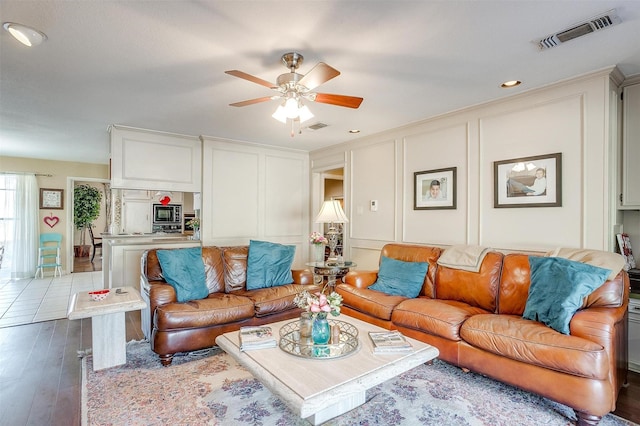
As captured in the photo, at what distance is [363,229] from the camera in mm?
4824

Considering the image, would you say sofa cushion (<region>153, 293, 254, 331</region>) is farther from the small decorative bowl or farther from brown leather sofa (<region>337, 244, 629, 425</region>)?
brown leather sofa (<region>337, 244, 629, 425</region>)

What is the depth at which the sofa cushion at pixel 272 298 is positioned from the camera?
321 cm

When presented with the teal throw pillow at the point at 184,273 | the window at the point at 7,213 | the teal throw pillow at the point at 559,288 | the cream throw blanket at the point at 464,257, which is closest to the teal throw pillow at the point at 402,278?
the cream throw blanket at the point at 464,257

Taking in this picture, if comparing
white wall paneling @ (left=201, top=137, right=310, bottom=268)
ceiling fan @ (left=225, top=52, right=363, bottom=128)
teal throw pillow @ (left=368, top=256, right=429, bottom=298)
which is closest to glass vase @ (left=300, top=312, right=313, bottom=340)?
teal throw pillow @ (left=368, top=256, right=429, bottom=298)

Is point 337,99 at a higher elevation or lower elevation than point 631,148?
higher

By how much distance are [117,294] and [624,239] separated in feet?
15.0

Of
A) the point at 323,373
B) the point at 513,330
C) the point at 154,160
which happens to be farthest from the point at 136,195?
the point at 513,330

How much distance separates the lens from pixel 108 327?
2.73 metres

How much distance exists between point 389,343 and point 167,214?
714 cm

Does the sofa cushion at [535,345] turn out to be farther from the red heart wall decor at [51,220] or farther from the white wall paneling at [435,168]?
the red heart wall decor at [51,220]

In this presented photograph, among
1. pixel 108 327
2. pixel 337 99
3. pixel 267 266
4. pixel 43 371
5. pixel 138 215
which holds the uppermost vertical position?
pixel 337 99

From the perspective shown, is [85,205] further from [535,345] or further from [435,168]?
[535,345]

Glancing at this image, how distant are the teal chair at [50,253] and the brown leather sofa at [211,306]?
194 inches

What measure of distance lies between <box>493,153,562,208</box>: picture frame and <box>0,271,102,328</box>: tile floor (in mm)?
5425
